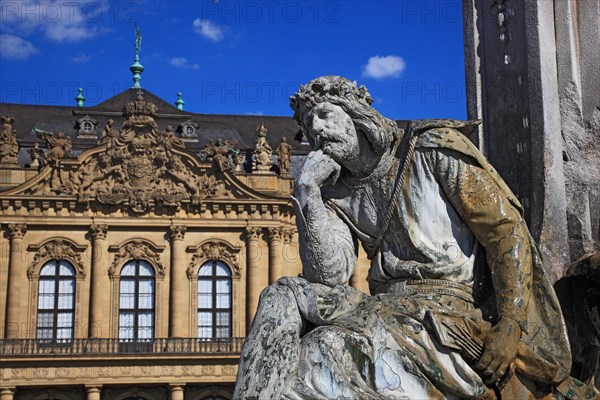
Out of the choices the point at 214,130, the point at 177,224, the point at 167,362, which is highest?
the point at 214,130

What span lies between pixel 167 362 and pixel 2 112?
1230 centimetres

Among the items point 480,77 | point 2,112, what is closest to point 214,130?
point 2,112

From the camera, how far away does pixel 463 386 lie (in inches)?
104

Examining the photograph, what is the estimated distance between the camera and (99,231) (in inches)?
1176

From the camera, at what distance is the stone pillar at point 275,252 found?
30.7m

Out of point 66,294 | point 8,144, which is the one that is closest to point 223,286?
point 66,294

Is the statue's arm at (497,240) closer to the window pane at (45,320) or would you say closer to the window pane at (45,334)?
the window pane at (45,334)

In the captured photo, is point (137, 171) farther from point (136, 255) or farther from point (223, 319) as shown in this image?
point (223, 319)

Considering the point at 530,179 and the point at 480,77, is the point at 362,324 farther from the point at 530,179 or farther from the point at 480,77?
the point at 480,77

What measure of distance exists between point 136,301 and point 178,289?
136 cm

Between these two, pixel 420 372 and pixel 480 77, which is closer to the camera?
pixel 420 372

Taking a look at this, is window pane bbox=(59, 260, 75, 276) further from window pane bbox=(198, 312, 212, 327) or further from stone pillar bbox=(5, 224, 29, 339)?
window pane bbox=(198, 312, 212, 327)

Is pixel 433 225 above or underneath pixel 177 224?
underneath

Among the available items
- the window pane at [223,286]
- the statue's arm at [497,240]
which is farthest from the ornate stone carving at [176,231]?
the statue's arm at [497,240]
